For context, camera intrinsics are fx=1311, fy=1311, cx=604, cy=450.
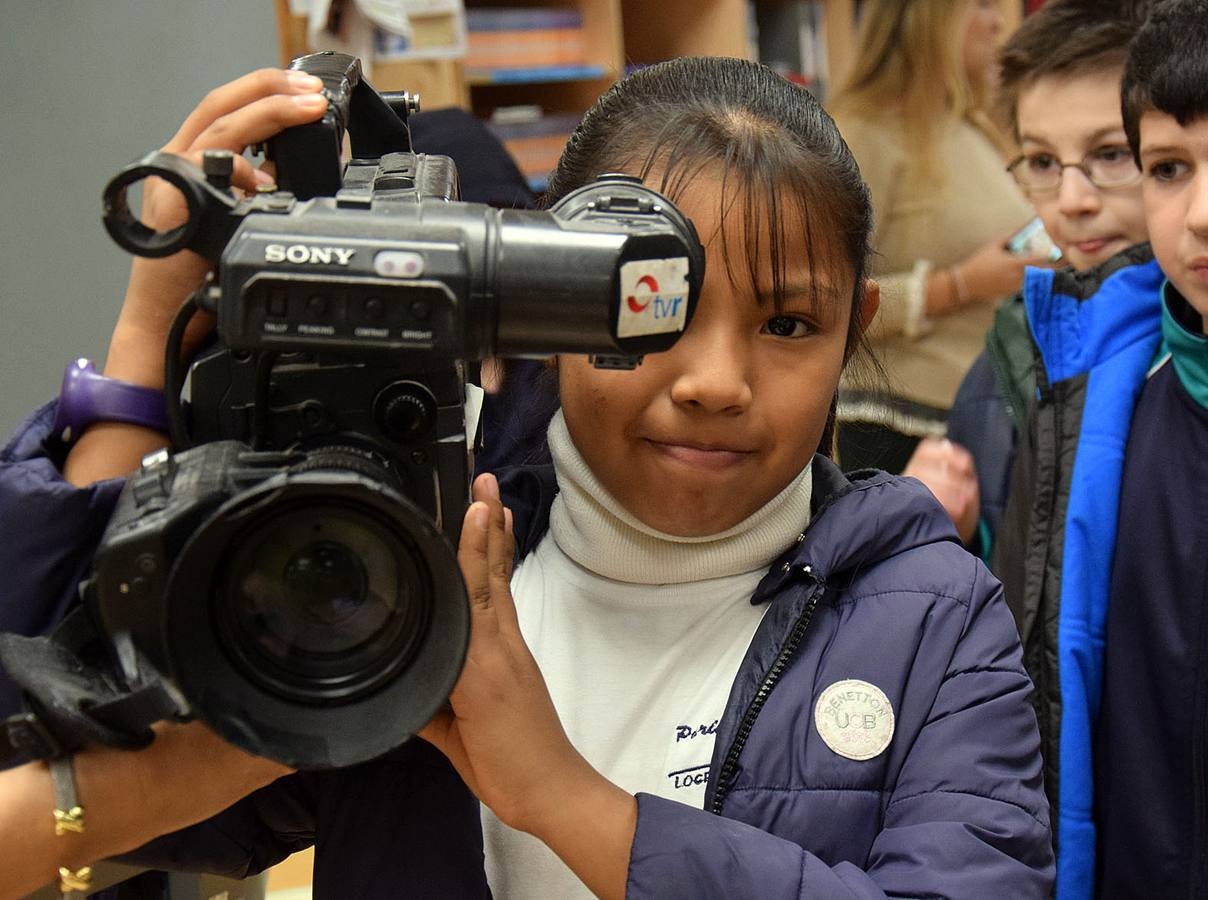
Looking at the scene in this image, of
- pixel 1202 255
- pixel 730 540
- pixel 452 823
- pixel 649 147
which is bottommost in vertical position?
pixel 452 823

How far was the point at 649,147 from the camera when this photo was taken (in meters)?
0.91

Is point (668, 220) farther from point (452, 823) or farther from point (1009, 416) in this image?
point (1009, 416)

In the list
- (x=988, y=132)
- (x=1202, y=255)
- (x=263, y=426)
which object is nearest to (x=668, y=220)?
Result: (x=263, y=426)

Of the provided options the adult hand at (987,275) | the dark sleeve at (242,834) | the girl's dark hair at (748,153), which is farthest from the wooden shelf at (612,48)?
the dark sleeve at (242,834)

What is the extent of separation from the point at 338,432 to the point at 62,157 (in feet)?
4.74

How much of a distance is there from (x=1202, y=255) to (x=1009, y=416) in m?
0.48

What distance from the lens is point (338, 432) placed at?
26.3 inches

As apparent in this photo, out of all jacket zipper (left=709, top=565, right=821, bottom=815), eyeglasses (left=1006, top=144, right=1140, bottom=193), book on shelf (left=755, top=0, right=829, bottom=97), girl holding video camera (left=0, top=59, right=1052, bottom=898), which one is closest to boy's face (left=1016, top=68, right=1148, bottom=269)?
eyeglasses (left=1006, top=144, right=1140, bottom=193)

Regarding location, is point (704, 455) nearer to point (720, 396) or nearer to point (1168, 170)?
point (720, 396)

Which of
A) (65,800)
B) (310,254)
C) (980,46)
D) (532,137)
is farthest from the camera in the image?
(532,137)

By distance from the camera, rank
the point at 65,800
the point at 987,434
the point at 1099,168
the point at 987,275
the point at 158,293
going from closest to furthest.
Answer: the point at 65,800 → the point at 158,293 → the point at 1099,168 → the point at 987,434 → the point at 987,275

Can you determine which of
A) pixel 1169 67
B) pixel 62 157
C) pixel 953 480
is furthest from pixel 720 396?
pixel 62 157

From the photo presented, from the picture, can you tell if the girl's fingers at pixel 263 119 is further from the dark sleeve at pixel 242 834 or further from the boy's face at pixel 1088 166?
the boy's face at pixel 1088 166

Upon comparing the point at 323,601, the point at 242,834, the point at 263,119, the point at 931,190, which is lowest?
the point at 242,834
